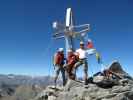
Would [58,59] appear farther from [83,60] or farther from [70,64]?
[83,60]

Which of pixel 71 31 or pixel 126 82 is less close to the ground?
pixel 71 31

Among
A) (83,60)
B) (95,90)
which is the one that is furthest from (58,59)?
(95,90)

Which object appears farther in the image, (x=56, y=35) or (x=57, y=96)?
(x=56, y=35)

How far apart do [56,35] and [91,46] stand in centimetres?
958

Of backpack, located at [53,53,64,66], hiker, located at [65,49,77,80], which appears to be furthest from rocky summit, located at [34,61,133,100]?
backpack, located at [53,53,64,66]

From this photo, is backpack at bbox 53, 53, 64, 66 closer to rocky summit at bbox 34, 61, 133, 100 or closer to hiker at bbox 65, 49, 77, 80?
hiker at bbox 65, 49, 77, 80

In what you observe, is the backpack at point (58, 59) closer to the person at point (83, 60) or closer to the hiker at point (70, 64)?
the hiker at point (70, 64)

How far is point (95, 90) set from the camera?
30734mm

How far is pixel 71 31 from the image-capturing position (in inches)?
1642

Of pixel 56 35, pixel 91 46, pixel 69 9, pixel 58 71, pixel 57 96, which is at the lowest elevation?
pixel 57 96

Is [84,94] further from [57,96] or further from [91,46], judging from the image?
[91,46]

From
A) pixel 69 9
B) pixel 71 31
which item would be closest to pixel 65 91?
pixel 71 31

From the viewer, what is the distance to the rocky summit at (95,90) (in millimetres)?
30047

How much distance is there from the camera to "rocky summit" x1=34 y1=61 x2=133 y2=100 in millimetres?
30047
